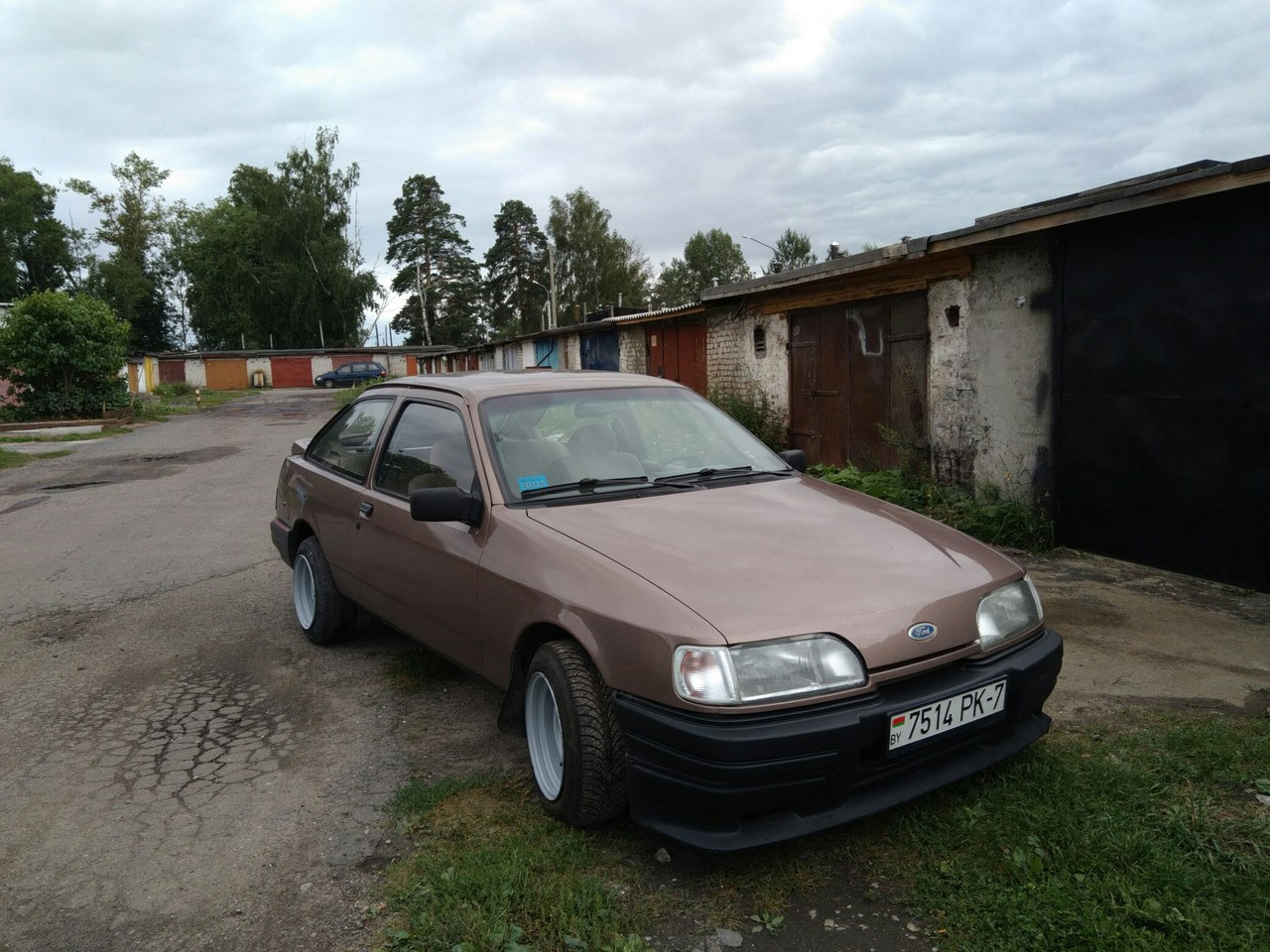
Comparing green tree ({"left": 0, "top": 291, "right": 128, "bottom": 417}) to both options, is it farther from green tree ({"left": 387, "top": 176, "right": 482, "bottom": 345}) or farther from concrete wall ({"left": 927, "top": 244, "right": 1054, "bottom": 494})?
green tree ({"left": 387, "top": 176, "right": 482, "bottom": 345})

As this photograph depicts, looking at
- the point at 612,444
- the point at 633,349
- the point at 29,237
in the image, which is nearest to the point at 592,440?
the point at 612,444

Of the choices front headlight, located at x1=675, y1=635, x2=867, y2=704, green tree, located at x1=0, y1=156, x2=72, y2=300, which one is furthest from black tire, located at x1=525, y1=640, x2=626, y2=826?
green tree, located at x1=0, y1=156, x2=72, y2=300

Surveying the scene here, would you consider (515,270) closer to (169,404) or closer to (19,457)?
(169,404)

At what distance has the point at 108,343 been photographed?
882 inches

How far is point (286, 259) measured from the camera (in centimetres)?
5778

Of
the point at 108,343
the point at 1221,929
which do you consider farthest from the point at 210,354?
the point at 1221,929

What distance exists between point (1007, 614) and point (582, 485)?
1.62 meters

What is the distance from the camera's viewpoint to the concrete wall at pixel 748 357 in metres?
11.8

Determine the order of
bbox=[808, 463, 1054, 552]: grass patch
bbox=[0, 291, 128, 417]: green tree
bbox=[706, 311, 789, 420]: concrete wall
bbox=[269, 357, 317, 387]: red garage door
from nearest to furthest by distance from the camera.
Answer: bbox=[808, 463, 1054, 552]: grass patch
bbox=[706, 311, 789, 420]: concrete wall
bbox=[0, 291, 128, 417]: green tree
bbox=[269, 357, 317, 387]: red garage door

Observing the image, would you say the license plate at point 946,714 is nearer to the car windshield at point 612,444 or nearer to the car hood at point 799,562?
the car hood at point 799,562

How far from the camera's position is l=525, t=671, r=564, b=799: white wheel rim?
297 cm

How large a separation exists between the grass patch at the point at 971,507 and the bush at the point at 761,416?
2.45 m

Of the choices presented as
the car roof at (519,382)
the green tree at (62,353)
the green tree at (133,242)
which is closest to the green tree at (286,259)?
the green tree at (133,242)

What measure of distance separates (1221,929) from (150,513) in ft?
33.7
